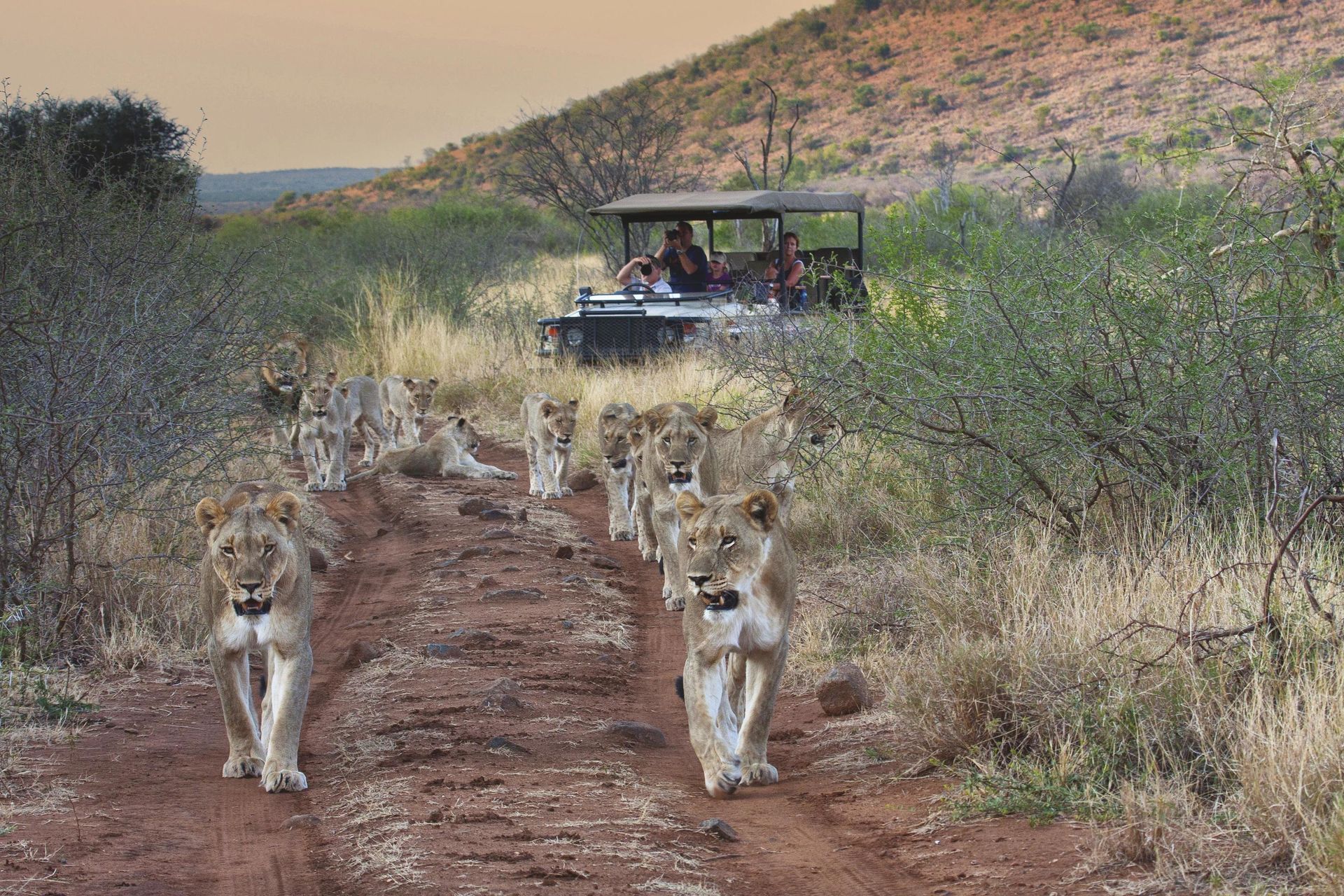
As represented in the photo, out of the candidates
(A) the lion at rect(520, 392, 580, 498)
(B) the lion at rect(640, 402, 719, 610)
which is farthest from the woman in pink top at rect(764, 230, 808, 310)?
(B) the lion at rect(640, 402, 719, 610)

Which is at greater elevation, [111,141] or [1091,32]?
[1091,32]

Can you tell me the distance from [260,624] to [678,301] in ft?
35.2

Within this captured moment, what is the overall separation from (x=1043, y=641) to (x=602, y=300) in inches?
436

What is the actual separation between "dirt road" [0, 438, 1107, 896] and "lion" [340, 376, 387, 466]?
6108mm

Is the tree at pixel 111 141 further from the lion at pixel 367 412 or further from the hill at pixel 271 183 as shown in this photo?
the hill at pixel 271 183

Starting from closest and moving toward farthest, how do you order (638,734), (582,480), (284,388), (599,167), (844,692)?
(638,734), (844,692), (582,480), (284,388), (599,167)

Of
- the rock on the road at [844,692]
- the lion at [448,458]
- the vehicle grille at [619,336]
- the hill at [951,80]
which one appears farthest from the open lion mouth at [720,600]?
the hill at [951,80]

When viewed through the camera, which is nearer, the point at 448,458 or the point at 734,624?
the point at 734,624

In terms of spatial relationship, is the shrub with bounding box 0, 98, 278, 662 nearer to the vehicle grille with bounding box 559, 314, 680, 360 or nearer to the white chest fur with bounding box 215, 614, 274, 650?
the white chest fur with bounding box 215, 614, 274, 650

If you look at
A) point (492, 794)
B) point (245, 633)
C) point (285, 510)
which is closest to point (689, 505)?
point (492, 794)

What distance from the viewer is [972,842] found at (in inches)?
183

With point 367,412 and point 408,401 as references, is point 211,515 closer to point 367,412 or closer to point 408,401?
point 367,412

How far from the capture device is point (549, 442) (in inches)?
500

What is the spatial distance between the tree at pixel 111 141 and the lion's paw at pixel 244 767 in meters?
5.56
